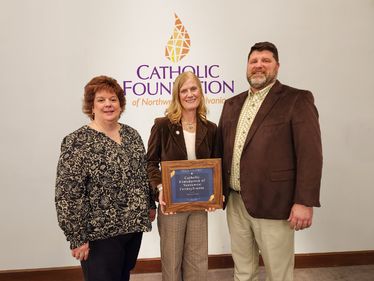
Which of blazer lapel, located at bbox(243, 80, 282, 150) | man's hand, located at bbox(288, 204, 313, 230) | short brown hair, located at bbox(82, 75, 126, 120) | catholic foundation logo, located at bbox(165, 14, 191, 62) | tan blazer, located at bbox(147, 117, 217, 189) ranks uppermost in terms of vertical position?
catholic foundation logo, located at bbox(165, 14, 191, 62)

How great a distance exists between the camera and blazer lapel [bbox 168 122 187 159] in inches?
74.5

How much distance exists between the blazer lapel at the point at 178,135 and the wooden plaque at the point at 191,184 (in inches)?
5.6

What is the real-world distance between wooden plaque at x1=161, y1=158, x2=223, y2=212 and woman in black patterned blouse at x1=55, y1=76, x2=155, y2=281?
14cm

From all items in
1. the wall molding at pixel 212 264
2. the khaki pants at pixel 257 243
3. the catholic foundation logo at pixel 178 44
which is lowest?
the wall molding at pixel 212 264

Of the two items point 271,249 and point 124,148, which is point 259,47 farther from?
point 271,249

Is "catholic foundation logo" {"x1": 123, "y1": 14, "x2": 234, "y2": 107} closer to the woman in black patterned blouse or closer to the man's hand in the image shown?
the woman in black patterned blouse

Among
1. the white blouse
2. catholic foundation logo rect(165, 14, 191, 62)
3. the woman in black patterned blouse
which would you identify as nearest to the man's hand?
the white blouse

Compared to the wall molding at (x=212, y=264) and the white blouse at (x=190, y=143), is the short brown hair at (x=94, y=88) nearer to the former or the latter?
the white blouse at (x=190, y=143)

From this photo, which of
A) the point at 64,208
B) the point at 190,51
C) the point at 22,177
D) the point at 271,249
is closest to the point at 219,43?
the point at 190,51

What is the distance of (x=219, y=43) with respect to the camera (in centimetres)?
280

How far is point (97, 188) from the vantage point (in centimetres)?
159

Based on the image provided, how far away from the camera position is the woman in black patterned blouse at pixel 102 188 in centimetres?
154

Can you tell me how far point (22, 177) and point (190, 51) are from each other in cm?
193

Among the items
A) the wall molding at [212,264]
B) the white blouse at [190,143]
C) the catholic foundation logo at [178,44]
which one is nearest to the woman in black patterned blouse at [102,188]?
the white blouse at [190,143]
